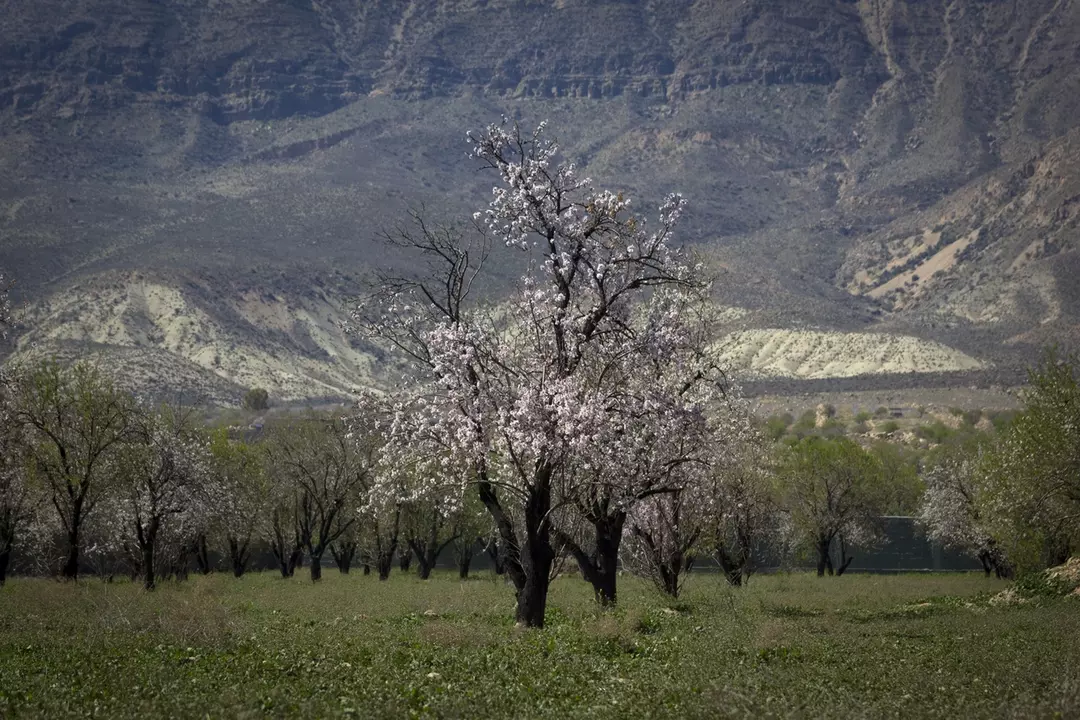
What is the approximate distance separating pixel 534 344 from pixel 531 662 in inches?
325

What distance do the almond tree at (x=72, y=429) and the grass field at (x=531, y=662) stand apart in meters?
5.84

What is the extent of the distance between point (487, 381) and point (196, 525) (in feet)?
91.7

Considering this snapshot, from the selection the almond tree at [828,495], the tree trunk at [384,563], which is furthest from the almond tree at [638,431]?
the tree trunk at [384,563]

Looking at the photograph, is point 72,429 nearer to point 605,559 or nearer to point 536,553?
point 605,559

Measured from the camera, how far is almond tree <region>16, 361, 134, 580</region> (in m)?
38.0

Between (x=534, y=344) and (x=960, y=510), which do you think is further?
(x=960, y=510)

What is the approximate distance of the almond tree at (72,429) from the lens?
38031mm

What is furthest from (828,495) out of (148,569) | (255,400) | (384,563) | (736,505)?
(255,400)

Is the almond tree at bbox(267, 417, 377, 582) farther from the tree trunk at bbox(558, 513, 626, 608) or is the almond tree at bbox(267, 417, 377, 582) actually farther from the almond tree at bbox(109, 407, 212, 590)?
the tree trunk at bbox(558, 513, 626, 608)

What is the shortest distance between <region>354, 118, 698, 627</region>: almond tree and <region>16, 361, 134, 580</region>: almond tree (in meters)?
15.4

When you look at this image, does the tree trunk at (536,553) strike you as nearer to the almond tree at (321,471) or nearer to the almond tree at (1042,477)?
the almond tree at (1042,477)

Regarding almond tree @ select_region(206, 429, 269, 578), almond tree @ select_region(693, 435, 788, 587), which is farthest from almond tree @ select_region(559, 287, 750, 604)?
almond tree @ select_region(206, 429, 269, 578)

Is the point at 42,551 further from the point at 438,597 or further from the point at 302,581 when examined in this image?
the point at 438,597

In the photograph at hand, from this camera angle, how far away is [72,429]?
3909 centimetres
